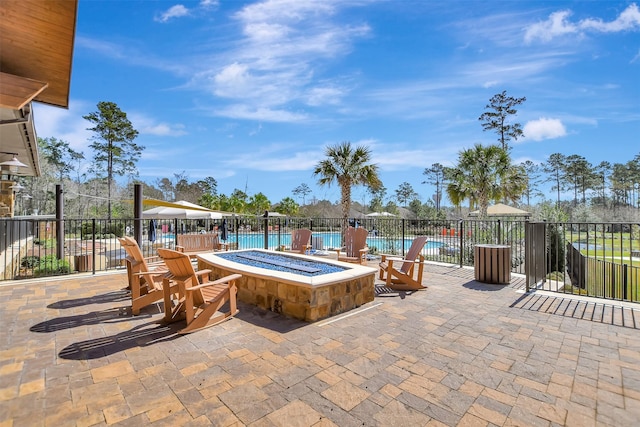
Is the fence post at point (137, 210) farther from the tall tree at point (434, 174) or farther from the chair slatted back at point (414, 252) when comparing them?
the tall tree at point (434, 174)

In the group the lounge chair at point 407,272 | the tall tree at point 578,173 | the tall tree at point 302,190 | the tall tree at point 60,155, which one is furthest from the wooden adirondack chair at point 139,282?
the tall tree at point 578,173

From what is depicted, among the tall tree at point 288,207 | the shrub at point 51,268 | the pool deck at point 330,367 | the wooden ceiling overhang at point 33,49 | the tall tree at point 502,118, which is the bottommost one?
the pool deck at point 330,367

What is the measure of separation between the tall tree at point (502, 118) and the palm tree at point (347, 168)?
791 inches

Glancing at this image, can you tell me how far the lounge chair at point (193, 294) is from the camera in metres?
3.35

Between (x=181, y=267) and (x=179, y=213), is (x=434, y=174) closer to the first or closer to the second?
(x=179, y=213)

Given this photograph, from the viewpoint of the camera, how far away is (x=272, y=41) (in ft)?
26.2

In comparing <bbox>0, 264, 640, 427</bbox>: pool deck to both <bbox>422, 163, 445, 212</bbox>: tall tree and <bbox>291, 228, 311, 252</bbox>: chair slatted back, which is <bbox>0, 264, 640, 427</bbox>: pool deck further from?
<bbox>422, 163, 445, 212</bbox>: tall tree

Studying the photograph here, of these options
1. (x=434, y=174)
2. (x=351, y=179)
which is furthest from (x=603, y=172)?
(x=351, y=179)

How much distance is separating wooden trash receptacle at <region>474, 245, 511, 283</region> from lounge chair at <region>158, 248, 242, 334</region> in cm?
482

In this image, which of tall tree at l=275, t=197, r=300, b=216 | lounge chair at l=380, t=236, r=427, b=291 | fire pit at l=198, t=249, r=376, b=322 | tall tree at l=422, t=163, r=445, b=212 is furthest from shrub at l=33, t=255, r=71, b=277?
tall tree at l=422, t=163, r=445, b=212

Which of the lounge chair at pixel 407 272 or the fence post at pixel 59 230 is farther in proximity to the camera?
the fence post at pixel 59 230

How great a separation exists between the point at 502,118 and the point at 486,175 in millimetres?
15966

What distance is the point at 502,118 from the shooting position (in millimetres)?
26250

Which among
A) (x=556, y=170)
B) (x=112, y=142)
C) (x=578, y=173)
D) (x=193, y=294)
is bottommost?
(x=193, y=294)
